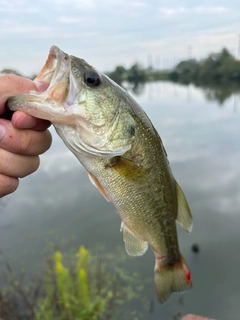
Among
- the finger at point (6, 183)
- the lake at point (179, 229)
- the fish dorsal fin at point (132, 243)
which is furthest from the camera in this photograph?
the lake at point (179, 229)

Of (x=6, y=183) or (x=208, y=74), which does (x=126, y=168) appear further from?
(x=208, y=74)

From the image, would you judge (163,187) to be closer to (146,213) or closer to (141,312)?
(146,213)

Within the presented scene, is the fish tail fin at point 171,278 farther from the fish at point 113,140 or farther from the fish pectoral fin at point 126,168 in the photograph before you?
the fish pectoral fin at point 126,168

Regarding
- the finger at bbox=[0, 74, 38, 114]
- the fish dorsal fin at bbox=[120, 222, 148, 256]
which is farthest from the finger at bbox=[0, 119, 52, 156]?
the fish dorsal fin at bbox=[120, 222, 148, 256]

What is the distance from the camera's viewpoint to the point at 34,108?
136 cm

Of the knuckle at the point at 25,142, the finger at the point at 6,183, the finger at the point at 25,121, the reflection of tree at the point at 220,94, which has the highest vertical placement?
the reflection of tree at the point at 220,94

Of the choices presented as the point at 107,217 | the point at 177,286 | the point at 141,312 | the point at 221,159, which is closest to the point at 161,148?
the point at 177,286

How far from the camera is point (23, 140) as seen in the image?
153 cm

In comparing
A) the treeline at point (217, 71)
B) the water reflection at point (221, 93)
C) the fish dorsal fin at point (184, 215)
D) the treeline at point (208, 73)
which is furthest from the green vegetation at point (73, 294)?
the treeline at point (217, 71)

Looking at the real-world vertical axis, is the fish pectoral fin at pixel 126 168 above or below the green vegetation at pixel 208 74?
below

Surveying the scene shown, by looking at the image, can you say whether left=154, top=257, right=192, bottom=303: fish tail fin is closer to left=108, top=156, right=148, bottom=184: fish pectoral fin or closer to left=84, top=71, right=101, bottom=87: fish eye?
left=108, top=156, right=148, bottom=184: fish pectoral fin

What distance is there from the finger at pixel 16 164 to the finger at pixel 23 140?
3 centimetres

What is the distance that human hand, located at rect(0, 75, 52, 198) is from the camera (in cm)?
147

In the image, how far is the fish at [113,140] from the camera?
1462 mm
